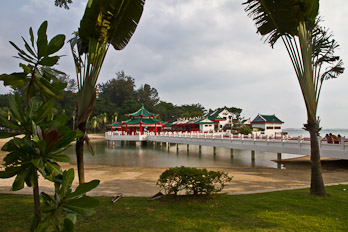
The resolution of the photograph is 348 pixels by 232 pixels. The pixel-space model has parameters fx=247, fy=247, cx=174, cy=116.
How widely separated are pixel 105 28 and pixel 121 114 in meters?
70.8

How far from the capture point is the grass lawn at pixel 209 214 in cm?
443

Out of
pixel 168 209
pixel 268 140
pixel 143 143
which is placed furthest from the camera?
pixel 143 143

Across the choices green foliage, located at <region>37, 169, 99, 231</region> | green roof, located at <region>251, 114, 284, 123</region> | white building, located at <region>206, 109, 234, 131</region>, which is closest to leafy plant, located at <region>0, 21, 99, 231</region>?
green foliage, located at <region>37, 169, 99, 231</region>

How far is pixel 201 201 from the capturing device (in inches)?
245

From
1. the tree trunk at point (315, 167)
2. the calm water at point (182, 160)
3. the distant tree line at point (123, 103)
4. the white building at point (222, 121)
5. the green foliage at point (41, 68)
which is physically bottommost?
the calm water at point (182, 160)

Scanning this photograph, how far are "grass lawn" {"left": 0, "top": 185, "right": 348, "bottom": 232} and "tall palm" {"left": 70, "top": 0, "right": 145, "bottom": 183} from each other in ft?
3.85

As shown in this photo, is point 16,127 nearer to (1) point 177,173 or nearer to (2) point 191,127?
(1) point 177,173

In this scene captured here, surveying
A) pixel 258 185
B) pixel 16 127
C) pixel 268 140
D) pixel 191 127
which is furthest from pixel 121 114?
pixel 16 127

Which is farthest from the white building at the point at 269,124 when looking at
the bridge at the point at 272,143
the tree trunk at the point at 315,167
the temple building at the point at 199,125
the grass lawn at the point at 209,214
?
the grass lawn at the point at 209,214

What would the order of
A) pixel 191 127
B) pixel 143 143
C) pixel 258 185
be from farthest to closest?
pixel 191 127 < pixel 143 143 < pixel 258 185

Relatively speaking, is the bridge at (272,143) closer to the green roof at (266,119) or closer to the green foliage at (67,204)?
the green foliage at (67,204)

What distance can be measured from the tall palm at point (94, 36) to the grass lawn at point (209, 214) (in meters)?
1.17

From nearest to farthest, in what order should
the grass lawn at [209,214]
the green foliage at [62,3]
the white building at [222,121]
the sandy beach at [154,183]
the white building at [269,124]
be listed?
the grass lawn at [209,214]
the green foliage at [62,3]
the sandy beach at [154,183]
the white building at [269,124]
the white building at [222,121]

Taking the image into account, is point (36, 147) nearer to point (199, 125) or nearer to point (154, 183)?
point (154, 183)
